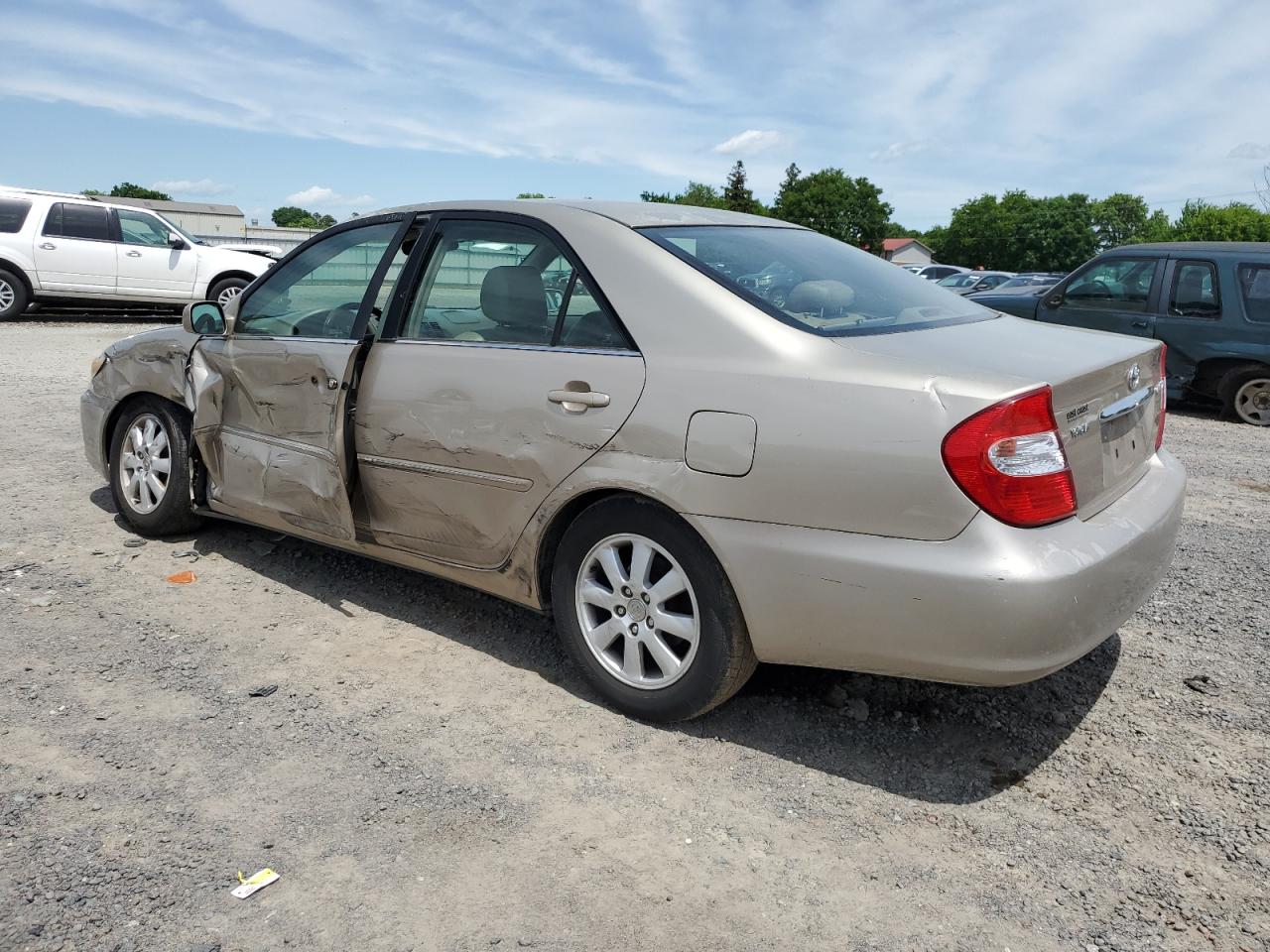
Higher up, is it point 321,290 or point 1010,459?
point 321,290

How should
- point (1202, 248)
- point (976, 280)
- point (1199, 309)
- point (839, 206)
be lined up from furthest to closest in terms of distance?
point (839, 206)
point (976, 280)
point (1202, 248)
point (1199, 309)

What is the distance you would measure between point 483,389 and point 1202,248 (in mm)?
8530

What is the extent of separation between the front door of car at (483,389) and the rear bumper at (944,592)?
2.09 feet

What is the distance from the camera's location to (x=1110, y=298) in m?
9.82

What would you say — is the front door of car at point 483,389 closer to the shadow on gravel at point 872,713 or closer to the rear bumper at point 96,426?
the shadow on gravel at point 872,713

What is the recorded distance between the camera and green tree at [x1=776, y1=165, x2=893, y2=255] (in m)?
101

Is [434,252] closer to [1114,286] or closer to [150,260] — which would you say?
[1114,286]

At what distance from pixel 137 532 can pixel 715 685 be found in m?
3.39

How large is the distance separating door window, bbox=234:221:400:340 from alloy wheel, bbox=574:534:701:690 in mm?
1459

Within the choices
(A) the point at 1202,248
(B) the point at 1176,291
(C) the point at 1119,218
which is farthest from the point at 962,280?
(C) the point at 1119,218

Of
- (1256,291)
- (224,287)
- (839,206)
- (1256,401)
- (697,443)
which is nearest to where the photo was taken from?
(697,443)

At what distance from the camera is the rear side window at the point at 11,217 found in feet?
50.0

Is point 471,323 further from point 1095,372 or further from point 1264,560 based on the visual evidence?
point 1264,560

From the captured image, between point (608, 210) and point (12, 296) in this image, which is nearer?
point (608, 210)
